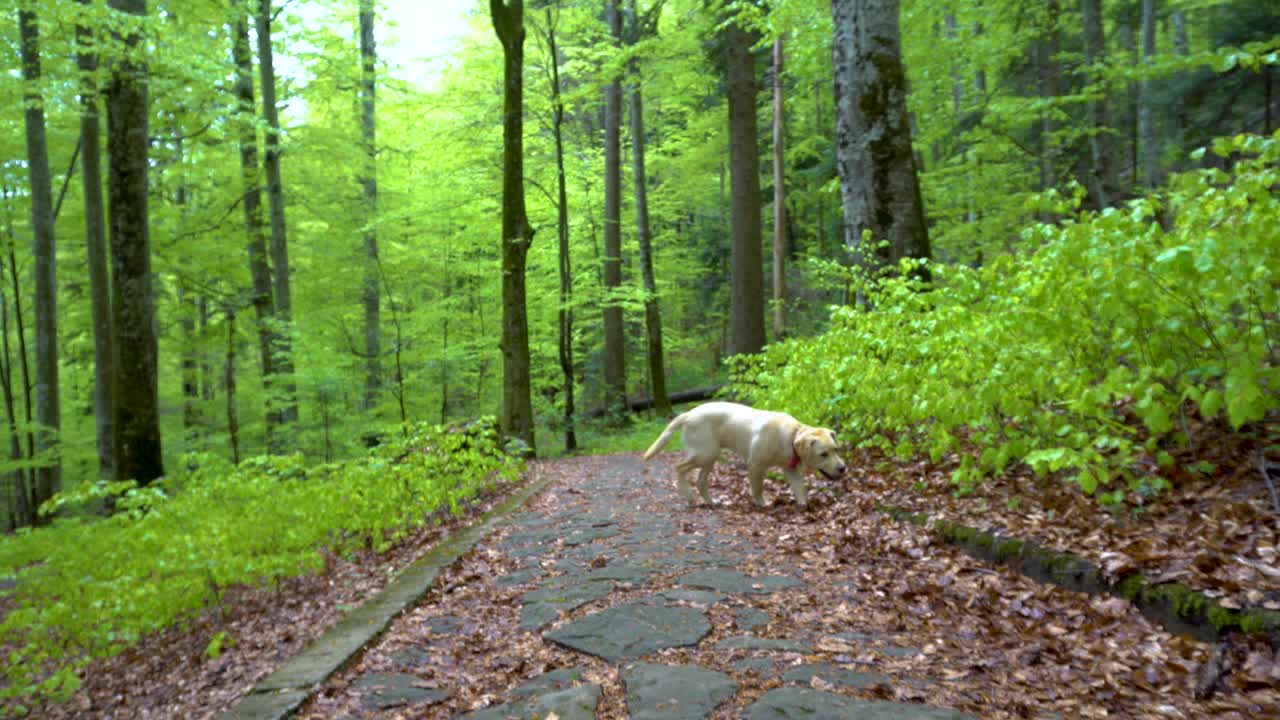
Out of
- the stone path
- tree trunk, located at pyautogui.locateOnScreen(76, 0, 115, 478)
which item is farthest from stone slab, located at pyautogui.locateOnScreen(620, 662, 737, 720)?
tree trunk, located at pyautogui.locateOnScreen(76, 0, 115, 478)

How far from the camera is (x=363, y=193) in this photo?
693 inches

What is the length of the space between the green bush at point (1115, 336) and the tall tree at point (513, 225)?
606 centimetres

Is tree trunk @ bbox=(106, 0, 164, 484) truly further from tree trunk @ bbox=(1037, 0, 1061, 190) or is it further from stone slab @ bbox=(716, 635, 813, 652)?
tree trunk @ bbox=(1037, 0, 1061, 190)

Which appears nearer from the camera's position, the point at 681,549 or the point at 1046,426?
the point at 1046,426

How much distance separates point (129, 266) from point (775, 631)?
9.03 m

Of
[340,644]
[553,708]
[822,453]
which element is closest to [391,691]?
[340,644]

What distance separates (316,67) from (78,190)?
5658 mm

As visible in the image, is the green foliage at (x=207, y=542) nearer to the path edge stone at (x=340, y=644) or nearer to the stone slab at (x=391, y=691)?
the path edge stone at (x=340, y=644)

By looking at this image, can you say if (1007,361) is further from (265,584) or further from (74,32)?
(74,32)

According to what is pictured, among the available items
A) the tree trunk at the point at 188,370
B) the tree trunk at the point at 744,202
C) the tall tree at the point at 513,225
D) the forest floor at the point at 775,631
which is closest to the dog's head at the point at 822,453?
the forest floor at the point at 775,631

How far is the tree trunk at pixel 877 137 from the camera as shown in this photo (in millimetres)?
7012

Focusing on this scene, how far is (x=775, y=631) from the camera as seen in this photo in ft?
9.93

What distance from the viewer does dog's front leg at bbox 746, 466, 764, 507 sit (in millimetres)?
5715

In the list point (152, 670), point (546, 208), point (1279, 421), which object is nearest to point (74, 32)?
point (546, 208)
